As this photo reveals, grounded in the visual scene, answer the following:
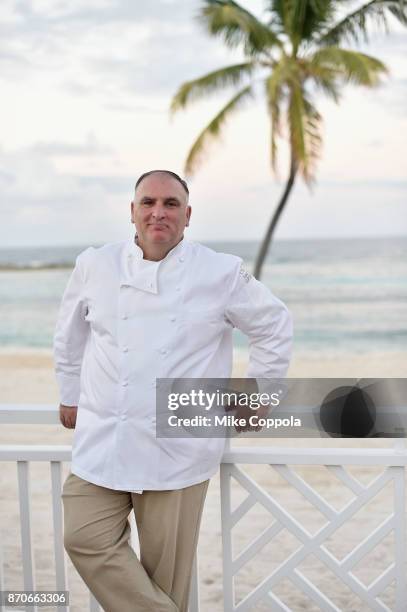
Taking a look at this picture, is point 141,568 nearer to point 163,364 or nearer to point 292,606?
point 163,364

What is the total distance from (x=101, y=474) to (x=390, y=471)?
0.81 meters

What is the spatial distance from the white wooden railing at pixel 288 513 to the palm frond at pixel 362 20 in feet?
52.0

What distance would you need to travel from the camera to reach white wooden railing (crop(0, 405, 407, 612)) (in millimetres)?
2109

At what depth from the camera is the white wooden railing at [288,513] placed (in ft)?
6.92

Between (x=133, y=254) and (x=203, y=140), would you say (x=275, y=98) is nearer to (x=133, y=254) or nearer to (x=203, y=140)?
(x=203, y=140)

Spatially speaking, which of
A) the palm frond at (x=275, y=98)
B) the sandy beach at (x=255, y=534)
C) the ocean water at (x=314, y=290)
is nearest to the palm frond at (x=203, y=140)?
the palm frond at (x=275, y=98)

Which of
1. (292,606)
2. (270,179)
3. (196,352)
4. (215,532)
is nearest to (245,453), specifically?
(196,352)

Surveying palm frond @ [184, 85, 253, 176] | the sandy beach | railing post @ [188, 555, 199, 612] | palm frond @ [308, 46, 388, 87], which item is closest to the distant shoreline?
palm frond @ [184, 85, 253, 176]

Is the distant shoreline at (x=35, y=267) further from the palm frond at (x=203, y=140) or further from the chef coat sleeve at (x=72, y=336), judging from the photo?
the chef coat sleeve at (x=72, y=336)

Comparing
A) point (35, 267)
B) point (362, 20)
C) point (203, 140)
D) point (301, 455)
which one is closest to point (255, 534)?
point (301, 455)

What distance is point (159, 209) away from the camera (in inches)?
80.4

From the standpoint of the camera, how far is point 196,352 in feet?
6.65

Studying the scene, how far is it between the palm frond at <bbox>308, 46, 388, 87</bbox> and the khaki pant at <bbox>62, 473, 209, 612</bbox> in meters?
14.6

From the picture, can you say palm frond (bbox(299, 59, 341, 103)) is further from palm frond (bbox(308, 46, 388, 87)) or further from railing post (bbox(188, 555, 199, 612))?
railing post (bbox(188, 555, 199, 612))
